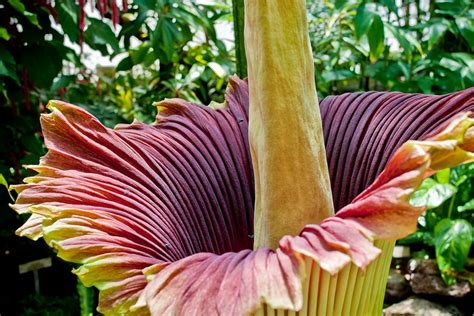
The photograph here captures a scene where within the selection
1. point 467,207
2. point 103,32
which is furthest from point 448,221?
point 103,32

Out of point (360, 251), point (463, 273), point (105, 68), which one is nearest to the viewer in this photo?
point (360, 251)

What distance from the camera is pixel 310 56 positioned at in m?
0.77

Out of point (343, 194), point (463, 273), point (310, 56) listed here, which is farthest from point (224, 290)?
point (463, 273)

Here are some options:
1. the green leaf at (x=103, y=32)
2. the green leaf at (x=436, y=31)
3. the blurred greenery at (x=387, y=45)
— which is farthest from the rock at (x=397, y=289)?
the green leaf at (x=103, y=32)

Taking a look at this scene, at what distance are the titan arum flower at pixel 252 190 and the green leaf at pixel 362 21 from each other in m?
1.14

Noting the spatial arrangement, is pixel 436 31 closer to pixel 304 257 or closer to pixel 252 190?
pixel 252 190

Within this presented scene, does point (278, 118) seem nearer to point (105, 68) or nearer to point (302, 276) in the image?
point (302, 276)

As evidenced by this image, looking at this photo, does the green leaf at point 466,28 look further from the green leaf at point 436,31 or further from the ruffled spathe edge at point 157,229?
the ruffled spathe edge at point 157,229

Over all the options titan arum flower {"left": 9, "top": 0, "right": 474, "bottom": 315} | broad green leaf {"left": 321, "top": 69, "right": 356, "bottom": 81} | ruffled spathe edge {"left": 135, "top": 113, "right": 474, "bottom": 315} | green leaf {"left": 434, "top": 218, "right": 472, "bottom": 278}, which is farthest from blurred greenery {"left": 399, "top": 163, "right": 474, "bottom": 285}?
ruffled spathe edge {"left": 135, "top": 113, "right": 474, "bottom": 315}

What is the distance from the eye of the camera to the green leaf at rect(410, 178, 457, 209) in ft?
9.13

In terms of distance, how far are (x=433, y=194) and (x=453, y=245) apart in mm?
257

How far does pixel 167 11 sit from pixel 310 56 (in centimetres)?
136

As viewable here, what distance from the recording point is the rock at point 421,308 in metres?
2.77

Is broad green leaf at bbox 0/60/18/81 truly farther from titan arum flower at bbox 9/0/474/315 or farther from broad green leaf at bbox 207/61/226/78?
titan arum flower at bbox 9/0/474/315
